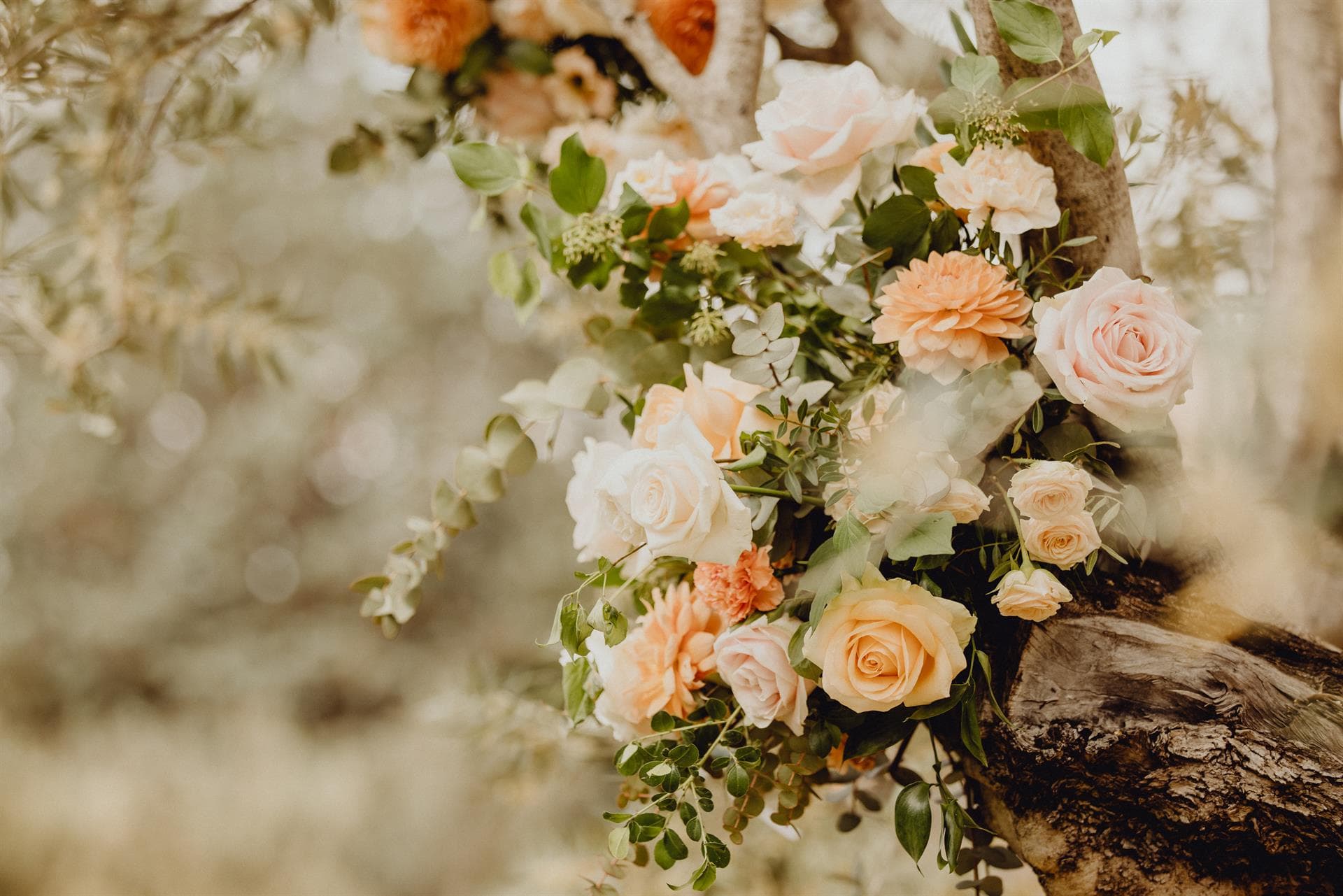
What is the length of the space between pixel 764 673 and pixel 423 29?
59 centimetres

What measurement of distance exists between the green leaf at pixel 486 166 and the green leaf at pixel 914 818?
1.60 ft

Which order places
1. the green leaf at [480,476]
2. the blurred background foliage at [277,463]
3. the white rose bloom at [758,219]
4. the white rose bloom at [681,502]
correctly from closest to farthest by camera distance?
the white rose bloom at [681,502]
the white rose bloom at [758,219]
the green leaf at [480,476]
the blurred background foliage at [277,463]

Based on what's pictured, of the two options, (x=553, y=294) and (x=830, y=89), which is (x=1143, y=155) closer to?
(x=830, y=89)

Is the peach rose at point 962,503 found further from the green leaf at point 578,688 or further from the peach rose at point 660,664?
the green leaf at point 578,688

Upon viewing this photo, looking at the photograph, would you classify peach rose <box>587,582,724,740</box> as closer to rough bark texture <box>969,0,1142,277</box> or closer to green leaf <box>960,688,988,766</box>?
green leaf <box>960,688,988,766</box>

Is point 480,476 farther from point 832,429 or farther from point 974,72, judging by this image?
point 974,72

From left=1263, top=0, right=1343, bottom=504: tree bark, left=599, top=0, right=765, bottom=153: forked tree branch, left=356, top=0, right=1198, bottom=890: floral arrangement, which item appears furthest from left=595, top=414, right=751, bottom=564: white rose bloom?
left=1263, top=0, right=1343, bottom=504: tree bark

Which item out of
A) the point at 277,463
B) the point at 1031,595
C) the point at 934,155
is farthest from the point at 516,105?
the point at 277,463

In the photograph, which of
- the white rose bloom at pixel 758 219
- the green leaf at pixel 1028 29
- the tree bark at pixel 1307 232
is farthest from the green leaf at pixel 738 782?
the tree bark at pixel 1307 232

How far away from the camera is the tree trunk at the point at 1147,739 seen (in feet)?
1.39

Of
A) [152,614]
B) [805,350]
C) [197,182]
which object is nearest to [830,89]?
[805,350]

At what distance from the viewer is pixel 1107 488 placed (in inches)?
18.3

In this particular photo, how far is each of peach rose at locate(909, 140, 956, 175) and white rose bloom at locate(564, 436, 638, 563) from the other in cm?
27

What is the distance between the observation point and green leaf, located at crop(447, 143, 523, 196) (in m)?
0.58
